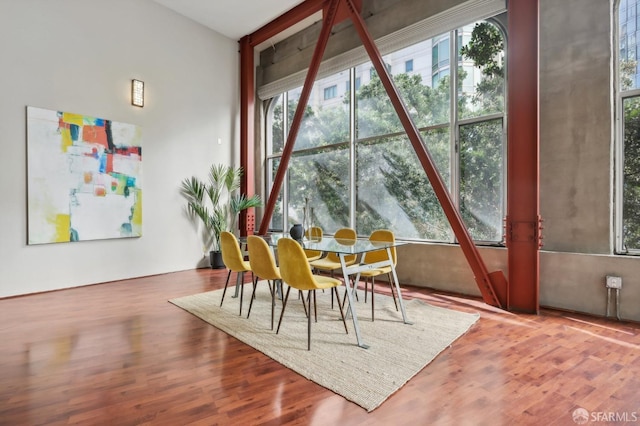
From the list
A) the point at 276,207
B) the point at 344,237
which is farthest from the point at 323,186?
the point at 344,237

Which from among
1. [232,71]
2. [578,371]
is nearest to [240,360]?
[578,371]

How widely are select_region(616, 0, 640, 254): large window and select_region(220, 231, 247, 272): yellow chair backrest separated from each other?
3.74m

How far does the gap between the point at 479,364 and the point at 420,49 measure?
4.10 metres

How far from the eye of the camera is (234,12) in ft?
19.0

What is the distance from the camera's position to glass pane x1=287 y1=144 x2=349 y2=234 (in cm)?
578

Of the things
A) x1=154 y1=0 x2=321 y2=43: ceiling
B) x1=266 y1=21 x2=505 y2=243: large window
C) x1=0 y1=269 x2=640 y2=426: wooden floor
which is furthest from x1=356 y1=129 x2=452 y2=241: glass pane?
x1=154 y1=0 x2=321 y2=43: ceiling

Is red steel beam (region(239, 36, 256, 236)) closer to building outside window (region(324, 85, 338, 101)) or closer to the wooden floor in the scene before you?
building outside window (region(324, 85, 338, 101))

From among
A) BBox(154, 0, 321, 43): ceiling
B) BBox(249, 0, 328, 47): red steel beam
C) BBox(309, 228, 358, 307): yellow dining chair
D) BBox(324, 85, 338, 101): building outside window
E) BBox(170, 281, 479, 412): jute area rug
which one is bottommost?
BBox(170, 281, 479, 412): jute area rug

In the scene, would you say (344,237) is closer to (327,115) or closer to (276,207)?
(327,115)

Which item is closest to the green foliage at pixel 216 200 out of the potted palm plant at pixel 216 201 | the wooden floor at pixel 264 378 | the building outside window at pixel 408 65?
the potted palm plant at pixel 216 201

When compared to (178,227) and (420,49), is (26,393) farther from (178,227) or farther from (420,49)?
(420,49)

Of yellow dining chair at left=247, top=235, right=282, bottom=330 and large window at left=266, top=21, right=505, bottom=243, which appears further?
large window at left=266, top=21, right=505, bottom=243

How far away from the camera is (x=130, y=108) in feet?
17.4

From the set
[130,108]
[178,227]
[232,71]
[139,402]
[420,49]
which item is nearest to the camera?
[139,402]
